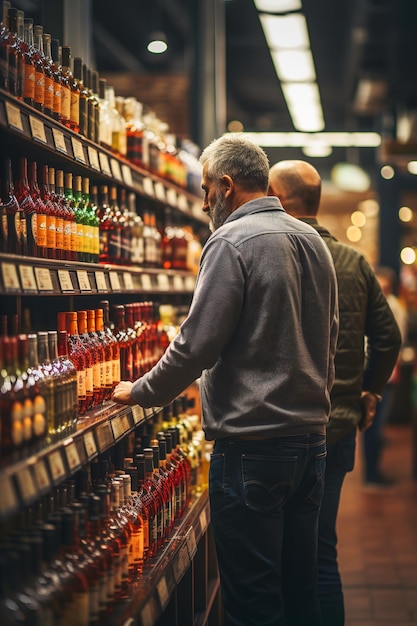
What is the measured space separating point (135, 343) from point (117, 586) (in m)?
1.24

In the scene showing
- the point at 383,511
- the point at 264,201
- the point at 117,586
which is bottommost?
the point at 383,511

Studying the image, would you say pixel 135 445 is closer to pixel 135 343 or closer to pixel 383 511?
pixel 135 343

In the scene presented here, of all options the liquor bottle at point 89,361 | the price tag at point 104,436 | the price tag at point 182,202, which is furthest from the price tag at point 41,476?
the price tag at point 182,202

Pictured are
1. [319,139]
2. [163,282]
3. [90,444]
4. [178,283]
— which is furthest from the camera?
[319,139]

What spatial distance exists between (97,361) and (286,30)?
5.69 meters

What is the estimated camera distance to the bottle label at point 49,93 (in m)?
2.91

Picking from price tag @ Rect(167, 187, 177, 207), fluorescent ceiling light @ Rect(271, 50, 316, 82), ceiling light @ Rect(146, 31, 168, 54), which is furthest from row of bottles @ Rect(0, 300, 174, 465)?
ceiling light @ Rect(146, 31, 168, 54)

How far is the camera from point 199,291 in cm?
262

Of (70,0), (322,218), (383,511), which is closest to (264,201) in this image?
(70,0)

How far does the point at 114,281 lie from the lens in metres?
3.47

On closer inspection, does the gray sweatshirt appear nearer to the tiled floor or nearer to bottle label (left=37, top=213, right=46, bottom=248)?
bottle label (left=37, top=213, right=46, bottom=248)

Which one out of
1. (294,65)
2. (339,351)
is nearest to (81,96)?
(339,351)

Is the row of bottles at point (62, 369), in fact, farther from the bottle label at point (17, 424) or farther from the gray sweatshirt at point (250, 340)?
the gray sweatshirt at point (250, 340)

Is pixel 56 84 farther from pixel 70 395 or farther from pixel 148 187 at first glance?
pixel 148 187
